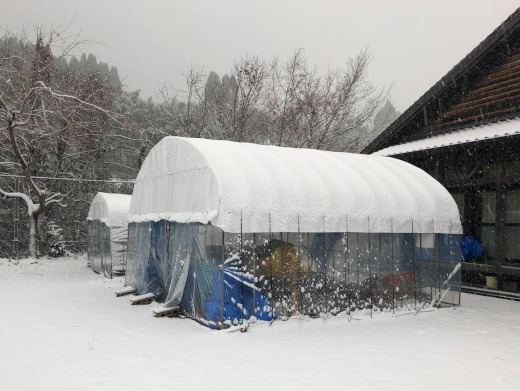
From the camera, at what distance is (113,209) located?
16141 mm

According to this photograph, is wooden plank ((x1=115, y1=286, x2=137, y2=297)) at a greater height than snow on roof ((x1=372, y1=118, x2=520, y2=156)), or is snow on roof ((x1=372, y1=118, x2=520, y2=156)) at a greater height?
snow on roof ((x1=372, y1=118, x2=520, y2=156))

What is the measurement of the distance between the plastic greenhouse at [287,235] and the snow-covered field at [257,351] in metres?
0.52

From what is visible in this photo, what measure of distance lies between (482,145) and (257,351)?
28.9 feet

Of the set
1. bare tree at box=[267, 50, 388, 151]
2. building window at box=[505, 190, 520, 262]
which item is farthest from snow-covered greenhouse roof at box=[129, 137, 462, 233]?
bare tree at box=[267, 50, 388, 151]

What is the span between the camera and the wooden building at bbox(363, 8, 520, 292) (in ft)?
39.7

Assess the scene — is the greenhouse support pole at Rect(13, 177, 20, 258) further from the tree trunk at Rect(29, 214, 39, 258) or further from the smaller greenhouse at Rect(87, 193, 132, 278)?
the smaller greenhouse at Rect(87, 193, 132, 278)

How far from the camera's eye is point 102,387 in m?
5.40

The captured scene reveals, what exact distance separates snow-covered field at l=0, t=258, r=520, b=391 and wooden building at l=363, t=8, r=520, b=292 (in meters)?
2.29

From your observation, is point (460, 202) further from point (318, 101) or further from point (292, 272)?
point (318, 101)

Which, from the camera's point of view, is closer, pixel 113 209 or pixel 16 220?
pixel 113 209

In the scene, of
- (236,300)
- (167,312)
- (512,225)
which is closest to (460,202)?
(512,225)

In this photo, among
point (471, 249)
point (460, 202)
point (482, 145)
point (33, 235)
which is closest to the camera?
point (482, 145)

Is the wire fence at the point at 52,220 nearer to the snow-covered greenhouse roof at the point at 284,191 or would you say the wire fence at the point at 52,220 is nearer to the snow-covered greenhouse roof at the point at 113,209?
the snow-covered greenhouse roof at the point at 113,209

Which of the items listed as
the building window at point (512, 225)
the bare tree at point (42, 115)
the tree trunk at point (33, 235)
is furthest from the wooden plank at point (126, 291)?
the building window at point (512, 225)
